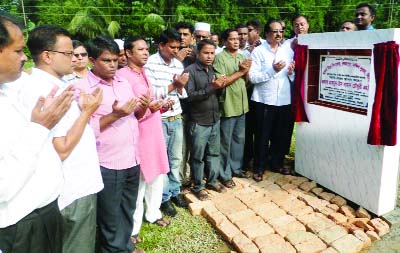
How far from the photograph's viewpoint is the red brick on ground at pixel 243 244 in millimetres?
3164

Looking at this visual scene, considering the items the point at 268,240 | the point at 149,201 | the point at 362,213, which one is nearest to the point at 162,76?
the point at 149,201

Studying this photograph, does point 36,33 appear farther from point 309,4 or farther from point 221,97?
point 309,4

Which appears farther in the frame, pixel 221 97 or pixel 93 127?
pixel 221 97

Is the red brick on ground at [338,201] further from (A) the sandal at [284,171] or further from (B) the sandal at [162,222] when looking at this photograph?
(B) the sandal at [162,222]

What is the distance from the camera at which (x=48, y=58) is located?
2113mm

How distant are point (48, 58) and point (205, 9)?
77.1 feet

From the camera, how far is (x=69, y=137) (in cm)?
202

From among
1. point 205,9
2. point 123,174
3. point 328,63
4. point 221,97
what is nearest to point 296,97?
point 328,63

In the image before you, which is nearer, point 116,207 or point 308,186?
point 116,207

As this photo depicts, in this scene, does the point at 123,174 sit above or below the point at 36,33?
below

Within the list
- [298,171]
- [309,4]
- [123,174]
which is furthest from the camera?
[309,4]

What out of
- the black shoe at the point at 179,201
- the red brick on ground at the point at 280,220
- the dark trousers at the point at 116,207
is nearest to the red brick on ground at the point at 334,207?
the red brick on ground at the point at 280,220

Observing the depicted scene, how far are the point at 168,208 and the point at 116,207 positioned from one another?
123cm

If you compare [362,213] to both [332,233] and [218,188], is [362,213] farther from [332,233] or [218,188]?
[218,188]
